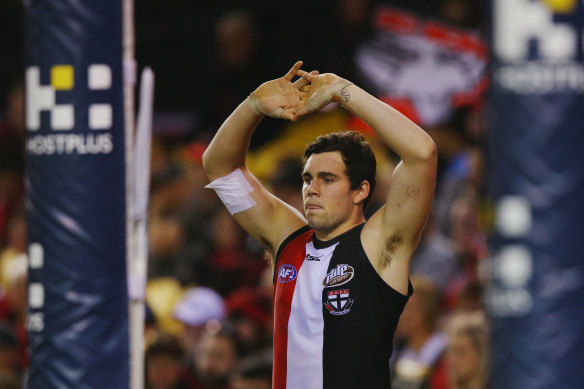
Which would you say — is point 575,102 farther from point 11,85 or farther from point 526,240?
point 11,85

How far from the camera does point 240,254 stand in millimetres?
8453

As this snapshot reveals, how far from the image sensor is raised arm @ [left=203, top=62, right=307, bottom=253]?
4.73m

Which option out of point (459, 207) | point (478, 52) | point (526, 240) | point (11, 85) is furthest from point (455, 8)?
point (526, 240)

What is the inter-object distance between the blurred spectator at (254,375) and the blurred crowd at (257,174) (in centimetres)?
1

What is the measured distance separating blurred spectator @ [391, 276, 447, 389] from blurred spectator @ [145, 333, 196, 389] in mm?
1407

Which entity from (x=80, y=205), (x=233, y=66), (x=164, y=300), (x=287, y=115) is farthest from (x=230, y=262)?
(x=287, y=115)

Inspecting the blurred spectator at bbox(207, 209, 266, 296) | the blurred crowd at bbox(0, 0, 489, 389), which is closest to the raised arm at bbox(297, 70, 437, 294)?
the blurred crowd at bbox(0, 0, 489, 389)

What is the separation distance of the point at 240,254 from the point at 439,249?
161 cm

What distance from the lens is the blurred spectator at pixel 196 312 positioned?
7.76 m

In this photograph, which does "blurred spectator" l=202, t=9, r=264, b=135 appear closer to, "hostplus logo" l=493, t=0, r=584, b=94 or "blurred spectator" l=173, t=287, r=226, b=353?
"blurred spectator" l=173, t=287, r=226, b=353

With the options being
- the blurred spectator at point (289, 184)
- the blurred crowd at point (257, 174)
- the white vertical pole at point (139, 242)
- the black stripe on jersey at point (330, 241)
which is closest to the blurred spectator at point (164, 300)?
the blurred crowd at point (257, 174)

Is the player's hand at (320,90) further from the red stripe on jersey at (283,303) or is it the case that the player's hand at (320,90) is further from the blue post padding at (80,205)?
the blue post padding at (80,205)

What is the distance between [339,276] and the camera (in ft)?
14.5

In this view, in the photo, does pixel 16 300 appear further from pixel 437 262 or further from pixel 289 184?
pixel 437 262
